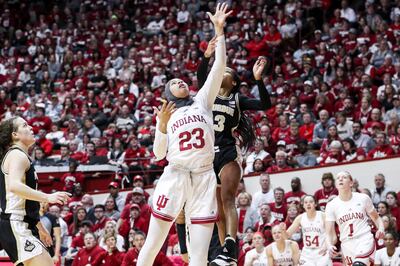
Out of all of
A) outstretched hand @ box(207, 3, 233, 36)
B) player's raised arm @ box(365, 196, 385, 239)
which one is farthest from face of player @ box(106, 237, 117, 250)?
outstretched hand @ box(207, 3, 233, 36)

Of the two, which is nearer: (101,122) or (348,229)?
(348,229)

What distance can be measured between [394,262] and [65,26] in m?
Result: 17.4

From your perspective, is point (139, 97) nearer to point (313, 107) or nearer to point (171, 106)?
point (313, 107)

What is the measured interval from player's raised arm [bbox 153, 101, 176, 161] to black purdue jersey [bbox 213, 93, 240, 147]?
3.52 feet

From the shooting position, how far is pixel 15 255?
7684 mm

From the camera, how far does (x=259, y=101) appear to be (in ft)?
29.9

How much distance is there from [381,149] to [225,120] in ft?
24.9

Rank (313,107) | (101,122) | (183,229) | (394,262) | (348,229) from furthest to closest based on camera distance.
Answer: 1. (101,122)
2. (313,107)
3. (394,262)
4. (348,229)
5. (183,229)

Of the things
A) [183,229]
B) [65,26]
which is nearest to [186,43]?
[65,26]

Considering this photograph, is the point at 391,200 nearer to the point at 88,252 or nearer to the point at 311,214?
the point at 311,214

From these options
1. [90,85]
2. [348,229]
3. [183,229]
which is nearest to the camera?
[183,229]

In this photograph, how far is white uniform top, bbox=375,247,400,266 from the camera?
13211mm

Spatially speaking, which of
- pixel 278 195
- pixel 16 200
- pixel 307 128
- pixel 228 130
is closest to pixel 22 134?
pixel 16 200

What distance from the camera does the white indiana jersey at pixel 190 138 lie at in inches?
317
